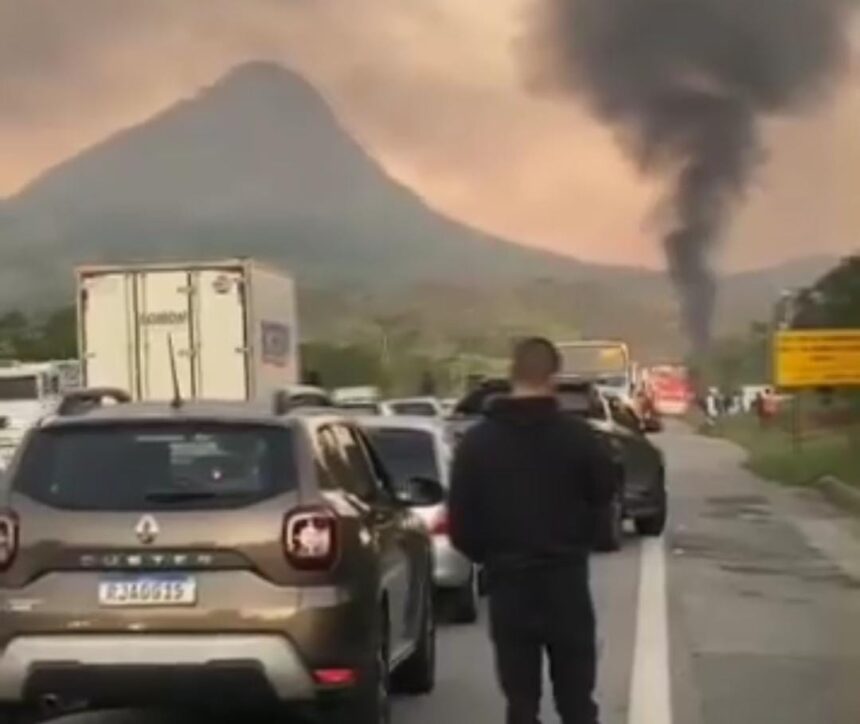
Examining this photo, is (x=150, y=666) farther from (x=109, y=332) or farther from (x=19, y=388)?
(x=19, y=388)

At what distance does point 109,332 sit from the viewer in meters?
31.0

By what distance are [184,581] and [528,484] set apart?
6.20 feet

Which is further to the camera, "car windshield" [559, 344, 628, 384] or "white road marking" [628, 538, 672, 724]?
"car windshield" [559, 344, 628, 384]

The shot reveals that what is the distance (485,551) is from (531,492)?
259mm

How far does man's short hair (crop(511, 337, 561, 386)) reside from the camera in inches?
307

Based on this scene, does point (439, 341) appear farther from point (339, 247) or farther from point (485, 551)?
point (485, 551)

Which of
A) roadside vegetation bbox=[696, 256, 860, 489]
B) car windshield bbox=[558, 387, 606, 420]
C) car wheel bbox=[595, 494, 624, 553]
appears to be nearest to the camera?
car wheel bbox=[595, 494, 624, 553]

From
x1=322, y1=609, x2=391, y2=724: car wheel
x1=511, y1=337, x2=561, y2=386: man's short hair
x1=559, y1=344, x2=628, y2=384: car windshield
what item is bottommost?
x1=322, y1=609, x2=391, y2=724: car wheel

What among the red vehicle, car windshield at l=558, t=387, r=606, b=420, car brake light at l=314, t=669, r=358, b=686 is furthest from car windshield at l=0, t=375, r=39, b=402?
the red vehicle

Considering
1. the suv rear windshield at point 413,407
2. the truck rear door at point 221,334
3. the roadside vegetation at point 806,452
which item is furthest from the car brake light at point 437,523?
the roadside vegetation at point 806,452

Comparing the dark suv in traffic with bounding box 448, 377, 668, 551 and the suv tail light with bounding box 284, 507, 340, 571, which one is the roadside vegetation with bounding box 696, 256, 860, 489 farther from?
the suv tail light with bounding box 284, 507, 340, 571

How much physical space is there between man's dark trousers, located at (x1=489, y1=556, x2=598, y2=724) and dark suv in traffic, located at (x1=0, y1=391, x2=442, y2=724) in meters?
1.37

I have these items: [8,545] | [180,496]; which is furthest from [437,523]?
[8,545]

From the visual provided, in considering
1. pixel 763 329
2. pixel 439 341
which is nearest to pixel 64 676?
pixel 763 329
